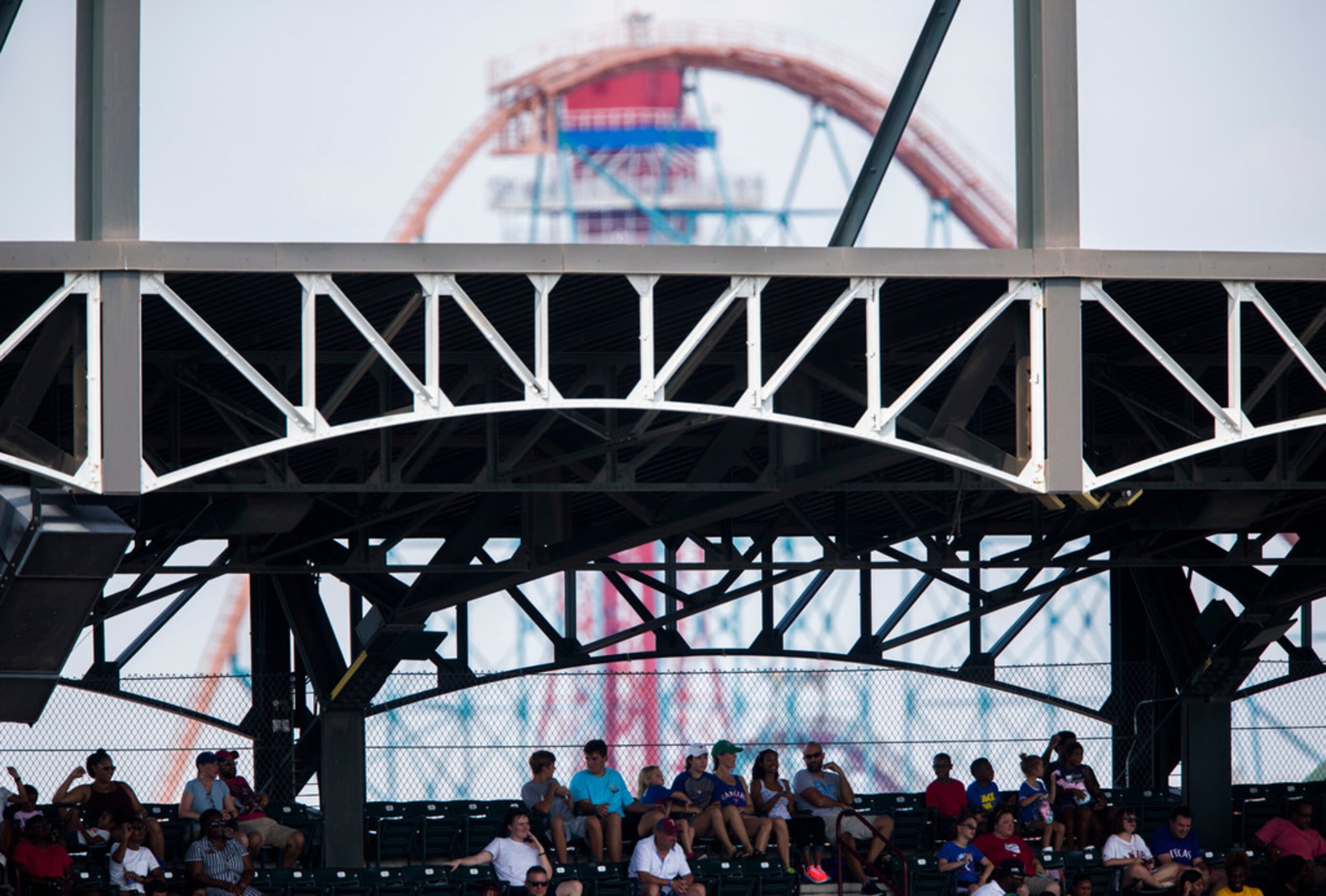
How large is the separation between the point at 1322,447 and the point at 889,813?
5552 mm

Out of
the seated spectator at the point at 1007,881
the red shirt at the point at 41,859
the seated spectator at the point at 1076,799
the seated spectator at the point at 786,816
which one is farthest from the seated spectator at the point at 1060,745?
the red shirt at the point at 41,859

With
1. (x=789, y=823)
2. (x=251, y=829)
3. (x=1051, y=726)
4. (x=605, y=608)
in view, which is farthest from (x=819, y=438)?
(x=605, y=608)

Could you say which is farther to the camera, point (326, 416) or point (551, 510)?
point (551, 510)

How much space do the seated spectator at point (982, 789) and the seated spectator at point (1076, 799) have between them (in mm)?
739

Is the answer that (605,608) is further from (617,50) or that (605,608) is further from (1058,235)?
(1058,235)

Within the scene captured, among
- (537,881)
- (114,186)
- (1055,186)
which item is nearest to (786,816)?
(537,881)

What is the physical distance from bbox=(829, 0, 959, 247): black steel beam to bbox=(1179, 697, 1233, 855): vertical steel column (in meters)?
9.90

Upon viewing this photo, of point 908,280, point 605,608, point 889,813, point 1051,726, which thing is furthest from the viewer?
point 605,608

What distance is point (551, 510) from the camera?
18.2 metres

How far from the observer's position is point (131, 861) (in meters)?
16.7

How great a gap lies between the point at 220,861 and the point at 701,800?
4345 mm

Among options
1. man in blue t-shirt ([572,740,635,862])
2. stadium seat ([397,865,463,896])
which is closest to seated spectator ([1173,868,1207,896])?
man in blue t-shirt ([572,740,635,862])

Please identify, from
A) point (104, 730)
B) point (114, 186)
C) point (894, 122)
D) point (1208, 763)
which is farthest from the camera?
point (1208, 763)

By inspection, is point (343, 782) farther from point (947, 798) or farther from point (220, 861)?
point (947, 798)
